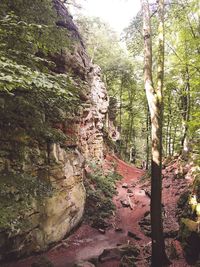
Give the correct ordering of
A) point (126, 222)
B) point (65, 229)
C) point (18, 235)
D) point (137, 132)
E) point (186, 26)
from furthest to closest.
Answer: point (137, 132)
point (186, 26)
point (126, 222)
point (65, 229)
point (18, 235)

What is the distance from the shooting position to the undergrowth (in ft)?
37.8

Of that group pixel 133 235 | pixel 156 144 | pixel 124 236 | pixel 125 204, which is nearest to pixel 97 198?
pixel 125 204

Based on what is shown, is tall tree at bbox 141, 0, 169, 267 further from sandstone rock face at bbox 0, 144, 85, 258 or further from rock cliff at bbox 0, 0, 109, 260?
sandstone rock face at bbox 0, 144, 85, 258

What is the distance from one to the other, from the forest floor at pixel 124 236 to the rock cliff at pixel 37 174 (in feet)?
1.55

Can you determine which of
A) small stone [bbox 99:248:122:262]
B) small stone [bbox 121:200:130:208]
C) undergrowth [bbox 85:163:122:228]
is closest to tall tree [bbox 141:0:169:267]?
small stone [bbox 99:248:122:262]

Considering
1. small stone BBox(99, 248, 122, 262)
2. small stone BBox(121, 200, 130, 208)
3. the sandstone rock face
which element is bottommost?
small stone BBox(99, 248, 122, 262)

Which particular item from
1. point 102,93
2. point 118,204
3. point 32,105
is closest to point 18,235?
point 32,105

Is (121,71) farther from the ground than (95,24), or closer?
closer

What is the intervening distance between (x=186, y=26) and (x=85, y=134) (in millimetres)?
9214

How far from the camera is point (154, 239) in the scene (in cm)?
747

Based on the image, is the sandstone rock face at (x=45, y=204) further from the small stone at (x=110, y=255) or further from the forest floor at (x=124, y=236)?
the small stone at (x=110, y=255)

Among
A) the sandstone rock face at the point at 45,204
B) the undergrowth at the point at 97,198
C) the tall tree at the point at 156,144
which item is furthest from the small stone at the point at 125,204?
the tall tree at the point at 156,144

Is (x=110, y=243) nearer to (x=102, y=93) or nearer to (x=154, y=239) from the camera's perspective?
(x=154, y=239)

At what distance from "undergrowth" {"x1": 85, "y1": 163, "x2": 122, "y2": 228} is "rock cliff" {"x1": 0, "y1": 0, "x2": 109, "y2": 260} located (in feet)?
2.57
